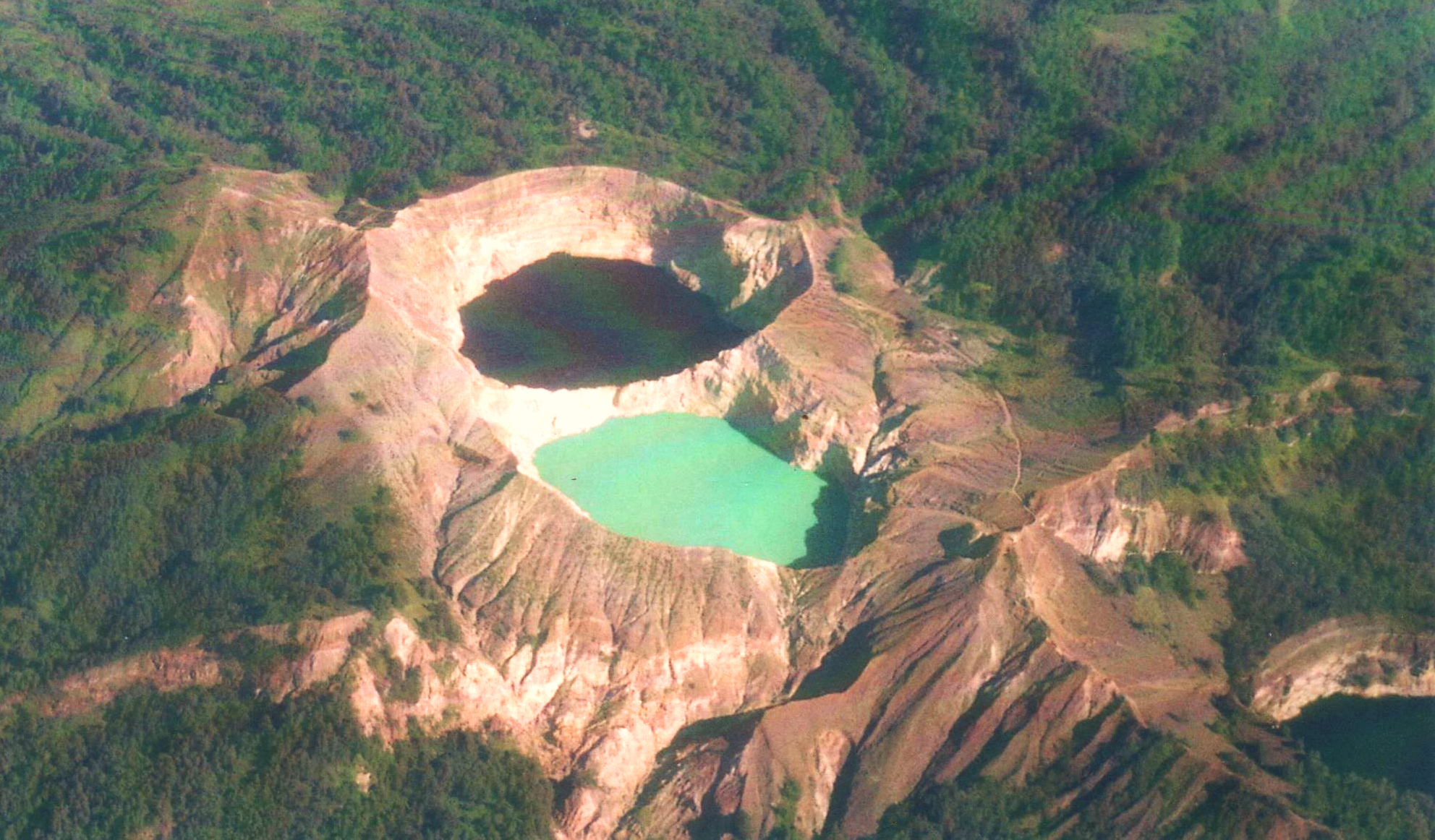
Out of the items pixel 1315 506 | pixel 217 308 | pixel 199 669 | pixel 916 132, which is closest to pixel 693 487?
pixel 199 669

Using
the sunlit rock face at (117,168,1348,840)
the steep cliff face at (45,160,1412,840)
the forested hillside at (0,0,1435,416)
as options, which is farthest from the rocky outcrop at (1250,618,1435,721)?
the forested hillside at (0,0,1435,416)

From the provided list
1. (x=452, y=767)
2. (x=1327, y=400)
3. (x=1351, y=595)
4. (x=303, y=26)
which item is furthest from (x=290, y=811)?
(x=303, y=26)

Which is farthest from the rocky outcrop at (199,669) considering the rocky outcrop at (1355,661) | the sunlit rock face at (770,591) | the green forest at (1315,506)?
the rocky outcrop at (1355,661)

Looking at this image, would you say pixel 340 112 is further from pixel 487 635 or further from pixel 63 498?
pixel 487 635

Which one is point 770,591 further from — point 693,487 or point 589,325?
point 589,325

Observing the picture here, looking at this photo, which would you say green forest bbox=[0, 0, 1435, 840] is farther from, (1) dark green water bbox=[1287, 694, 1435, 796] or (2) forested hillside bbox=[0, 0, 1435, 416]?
(1) dark green water bbox=[1287, 694, 1435, 796]

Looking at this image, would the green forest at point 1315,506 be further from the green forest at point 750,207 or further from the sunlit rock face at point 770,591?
the sunlit rock face at point 770,591

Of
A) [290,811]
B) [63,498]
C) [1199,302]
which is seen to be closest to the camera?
[290,811]
